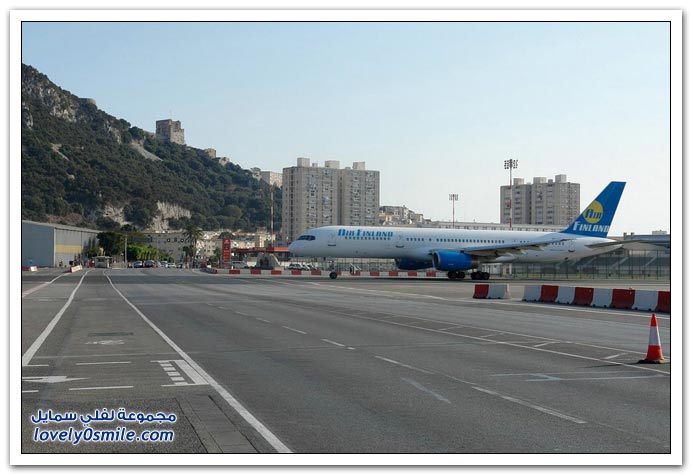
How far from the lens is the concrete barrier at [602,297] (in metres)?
32.9

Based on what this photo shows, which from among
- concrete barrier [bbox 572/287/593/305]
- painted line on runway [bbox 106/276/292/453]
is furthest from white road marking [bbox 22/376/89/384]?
concrete barrier [bbox 572/287/593/305]

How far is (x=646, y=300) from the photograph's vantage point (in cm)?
3070

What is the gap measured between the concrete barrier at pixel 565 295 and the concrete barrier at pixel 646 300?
164 inches

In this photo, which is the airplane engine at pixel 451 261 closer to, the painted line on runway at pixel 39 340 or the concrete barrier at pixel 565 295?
the concrete barrier at pixel 565 295

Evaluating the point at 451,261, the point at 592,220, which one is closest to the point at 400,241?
the point at 451,261

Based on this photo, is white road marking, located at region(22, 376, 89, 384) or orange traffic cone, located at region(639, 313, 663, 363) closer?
white road marking, located at region(22, 376, 89, 384)

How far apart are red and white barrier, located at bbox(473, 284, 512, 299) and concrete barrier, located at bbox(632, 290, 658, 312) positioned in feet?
31.0

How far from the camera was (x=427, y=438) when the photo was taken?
857 centimetres

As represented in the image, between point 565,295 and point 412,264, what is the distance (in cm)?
3157

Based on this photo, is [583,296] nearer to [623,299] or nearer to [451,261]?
[623,299]

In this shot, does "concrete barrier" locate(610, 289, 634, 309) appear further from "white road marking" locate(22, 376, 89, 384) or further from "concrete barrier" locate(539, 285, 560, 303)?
"white road marking" locate(22, 376, 89, 384)

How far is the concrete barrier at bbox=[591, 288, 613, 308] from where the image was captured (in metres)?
32.9

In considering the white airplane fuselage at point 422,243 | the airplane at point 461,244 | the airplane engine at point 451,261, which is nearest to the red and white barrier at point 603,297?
the airplane engine at point 451,261

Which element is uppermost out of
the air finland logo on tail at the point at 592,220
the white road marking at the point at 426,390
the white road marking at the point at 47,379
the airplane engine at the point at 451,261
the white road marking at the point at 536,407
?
the air finland logo on tail at the point at 592,220
